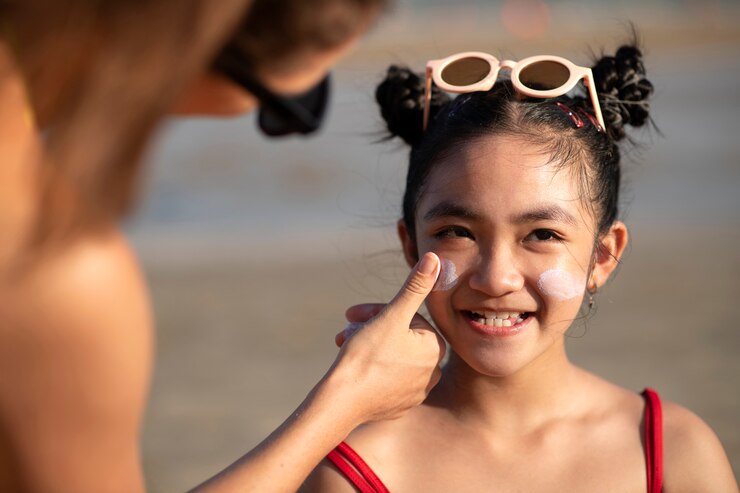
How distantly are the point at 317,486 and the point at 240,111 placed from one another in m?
1.31

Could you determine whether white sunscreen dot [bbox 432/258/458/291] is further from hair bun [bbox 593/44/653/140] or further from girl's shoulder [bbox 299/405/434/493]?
hair bun [bbox 593/44/653/140]

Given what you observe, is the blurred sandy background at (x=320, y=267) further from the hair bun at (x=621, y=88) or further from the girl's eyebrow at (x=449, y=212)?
the girl's eyebrow at (x=449, y=212)

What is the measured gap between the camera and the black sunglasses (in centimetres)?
185

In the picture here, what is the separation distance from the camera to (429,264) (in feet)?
8.84

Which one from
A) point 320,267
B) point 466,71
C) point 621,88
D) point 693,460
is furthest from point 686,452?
point 320,267

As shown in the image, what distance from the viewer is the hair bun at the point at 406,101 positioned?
321cm

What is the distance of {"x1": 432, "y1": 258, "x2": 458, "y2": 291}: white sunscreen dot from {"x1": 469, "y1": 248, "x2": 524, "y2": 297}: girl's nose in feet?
0.19

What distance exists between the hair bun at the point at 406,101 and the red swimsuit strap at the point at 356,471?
1.05 m

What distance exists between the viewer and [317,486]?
2.87 meters

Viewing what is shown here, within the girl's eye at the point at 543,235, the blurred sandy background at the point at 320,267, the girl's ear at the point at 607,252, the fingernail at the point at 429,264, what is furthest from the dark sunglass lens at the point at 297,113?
the girl's ear at the point at 607,252

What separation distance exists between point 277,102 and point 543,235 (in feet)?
3.74

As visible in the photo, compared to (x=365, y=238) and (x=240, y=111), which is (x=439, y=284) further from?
(x=365, y=238)

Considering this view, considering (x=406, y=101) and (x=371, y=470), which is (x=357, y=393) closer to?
(x=371, y=470)

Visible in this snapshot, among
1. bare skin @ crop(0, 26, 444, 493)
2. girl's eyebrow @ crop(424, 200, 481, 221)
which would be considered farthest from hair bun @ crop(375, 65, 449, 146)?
bare skin @ crop(0, 26, 444, 493)
